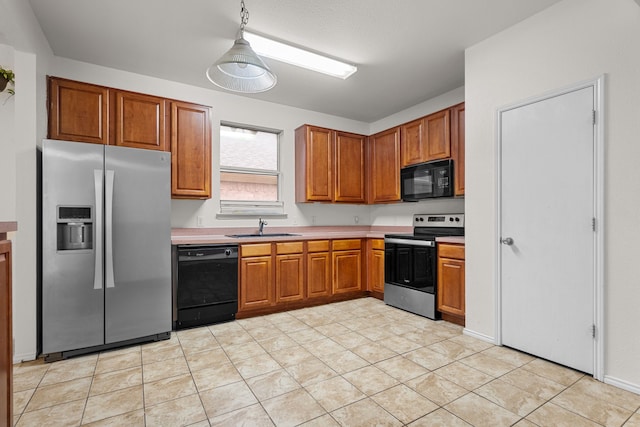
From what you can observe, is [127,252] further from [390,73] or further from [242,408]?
[390,73]

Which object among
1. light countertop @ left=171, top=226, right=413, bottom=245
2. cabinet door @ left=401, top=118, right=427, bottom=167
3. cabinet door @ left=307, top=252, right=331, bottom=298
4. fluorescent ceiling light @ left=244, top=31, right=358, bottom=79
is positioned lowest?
cabinet door @ left=307, top=252, right=331, bottom=298

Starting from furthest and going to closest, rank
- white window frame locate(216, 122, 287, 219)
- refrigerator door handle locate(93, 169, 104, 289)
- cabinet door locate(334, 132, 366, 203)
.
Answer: cabinet door locate(334, 132, 366, 203)
white window frame locate(216, 122, 287, 219)
refrigerator door handle locate(93, 169, 104, 289)

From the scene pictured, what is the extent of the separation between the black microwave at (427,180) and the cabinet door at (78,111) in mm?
3357

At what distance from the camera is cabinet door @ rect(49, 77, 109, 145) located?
2.93 m

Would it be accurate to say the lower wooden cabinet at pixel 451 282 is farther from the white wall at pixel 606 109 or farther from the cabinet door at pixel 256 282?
Answer: the cabinet door at pixel 256 282

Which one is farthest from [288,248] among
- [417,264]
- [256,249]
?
[417,264]

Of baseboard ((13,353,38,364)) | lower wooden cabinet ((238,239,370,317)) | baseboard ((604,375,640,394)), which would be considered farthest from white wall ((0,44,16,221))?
baseboard ((604,375,640,394))

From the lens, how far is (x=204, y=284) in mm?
3297

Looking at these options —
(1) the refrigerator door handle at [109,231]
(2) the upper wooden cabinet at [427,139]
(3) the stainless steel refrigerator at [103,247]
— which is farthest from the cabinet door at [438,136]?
(1) the refrigerator door handle at [109,231]

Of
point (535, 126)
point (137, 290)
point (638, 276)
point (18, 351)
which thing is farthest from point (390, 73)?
point (18, 351)

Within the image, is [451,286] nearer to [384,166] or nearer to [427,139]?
[427,139]

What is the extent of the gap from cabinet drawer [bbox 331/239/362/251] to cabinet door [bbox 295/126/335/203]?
0.64m

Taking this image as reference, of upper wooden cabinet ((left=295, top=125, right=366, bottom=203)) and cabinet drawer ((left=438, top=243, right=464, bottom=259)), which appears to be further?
upper wooden cabinet ((left=295, top=125, right=366, bottom=203))

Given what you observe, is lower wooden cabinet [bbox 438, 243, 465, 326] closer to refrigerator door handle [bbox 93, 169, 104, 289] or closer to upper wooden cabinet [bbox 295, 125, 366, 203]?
upper wooden cabinet [bbox 295, 125, 366, 203]
